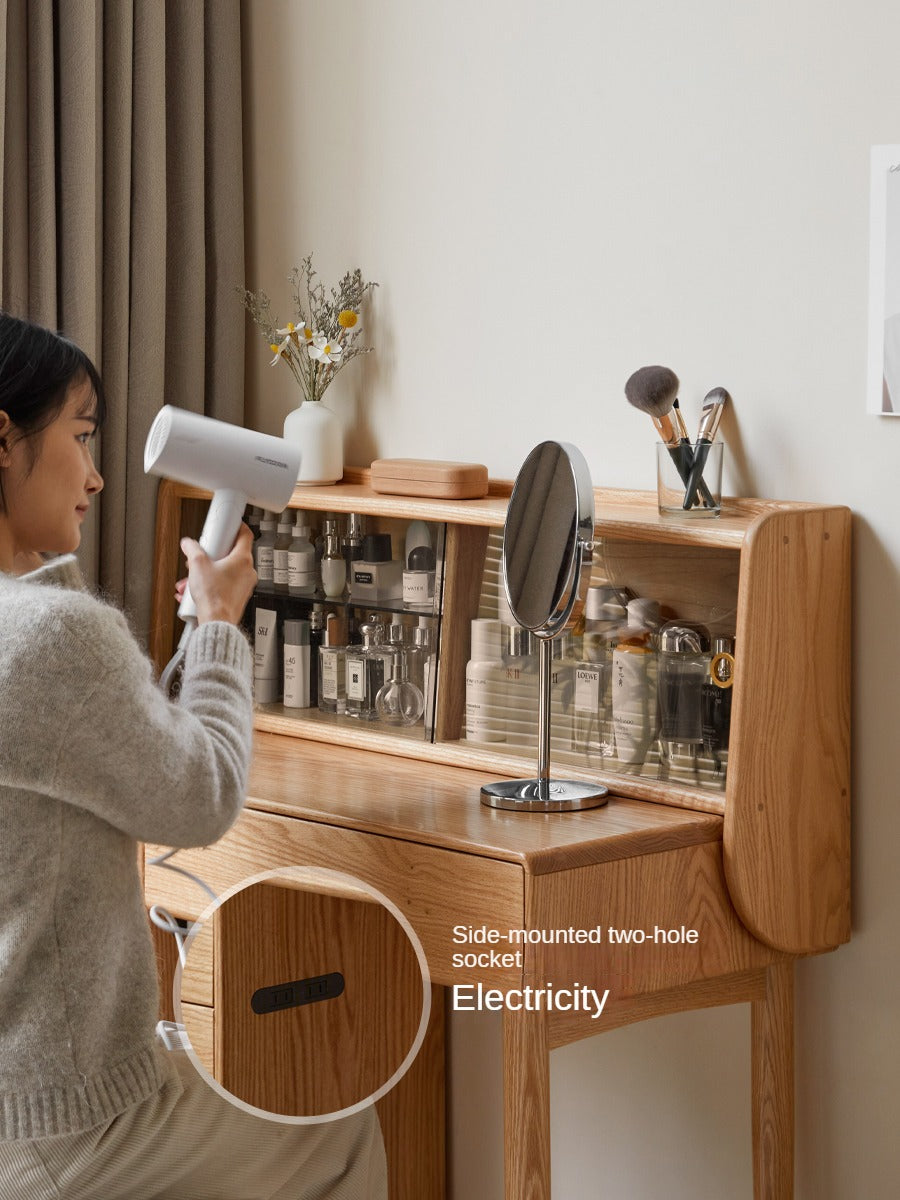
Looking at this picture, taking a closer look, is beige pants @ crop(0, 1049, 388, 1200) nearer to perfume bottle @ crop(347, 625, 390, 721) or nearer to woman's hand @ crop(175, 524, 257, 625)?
woman's hand @ crop(175, 524, 257, 625)

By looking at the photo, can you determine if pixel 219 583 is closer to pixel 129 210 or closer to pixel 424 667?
pixel 424 667

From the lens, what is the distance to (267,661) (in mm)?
2232

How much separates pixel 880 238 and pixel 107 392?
46.9 inches

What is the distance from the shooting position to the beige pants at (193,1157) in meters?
1.25

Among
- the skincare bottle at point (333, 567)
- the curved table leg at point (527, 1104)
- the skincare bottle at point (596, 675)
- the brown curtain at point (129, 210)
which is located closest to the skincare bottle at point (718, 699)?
the skincare bottle at point (596, 675)

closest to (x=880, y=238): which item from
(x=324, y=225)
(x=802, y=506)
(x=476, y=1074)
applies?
(x=802, y=506)

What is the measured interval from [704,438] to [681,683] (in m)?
0.30

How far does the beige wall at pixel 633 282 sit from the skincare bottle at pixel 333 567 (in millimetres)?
198

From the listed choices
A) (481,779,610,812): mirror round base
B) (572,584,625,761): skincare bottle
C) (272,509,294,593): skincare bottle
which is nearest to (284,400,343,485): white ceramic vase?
(272,509,294,593): skincare bottle

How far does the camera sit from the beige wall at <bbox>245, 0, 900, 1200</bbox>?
1760 mm

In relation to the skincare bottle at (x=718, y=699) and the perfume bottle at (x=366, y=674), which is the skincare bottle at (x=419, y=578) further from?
the skincare bottle at (x=718, y=699)

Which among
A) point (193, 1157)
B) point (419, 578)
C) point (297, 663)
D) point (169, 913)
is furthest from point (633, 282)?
point (193, 1157)

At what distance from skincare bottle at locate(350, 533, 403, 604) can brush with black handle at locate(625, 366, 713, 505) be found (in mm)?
453

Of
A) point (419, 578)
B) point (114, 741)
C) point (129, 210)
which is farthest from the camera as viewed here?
point (129, 210)
